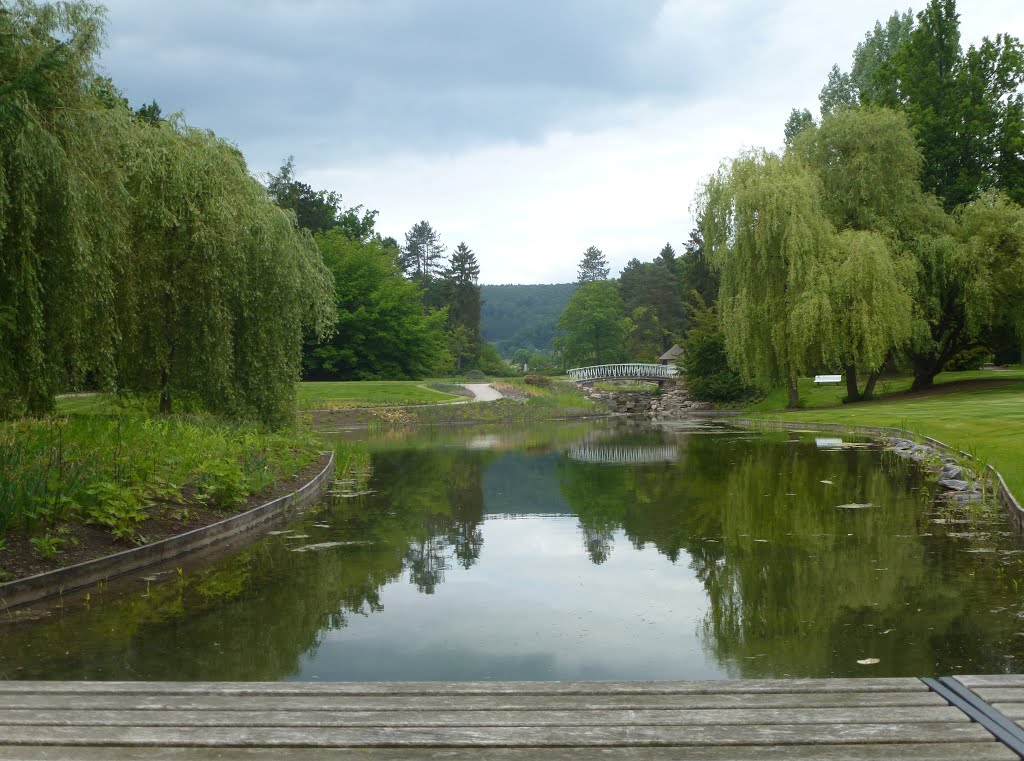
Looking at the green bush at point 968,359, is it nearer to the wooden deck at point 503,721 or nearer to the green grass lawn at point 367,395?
the green grass lawn at point 367,395

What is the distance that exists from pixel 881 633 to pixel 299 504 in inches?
360

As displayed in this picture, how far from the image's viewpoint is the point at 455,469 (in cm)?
1941

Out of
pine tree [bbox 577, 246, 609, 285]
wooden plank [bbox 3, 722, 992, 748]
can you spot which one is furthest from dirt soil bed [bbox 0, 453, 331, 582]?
pine tree [bbox 577, 246, 609, 285]

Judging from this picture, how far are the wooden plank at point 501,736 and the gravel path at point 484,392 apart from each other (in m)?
41.1

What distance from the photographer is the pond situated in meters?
6.09

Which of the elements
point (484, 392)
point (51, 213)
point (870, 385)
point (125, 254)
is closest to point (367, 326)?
point (484, 392)

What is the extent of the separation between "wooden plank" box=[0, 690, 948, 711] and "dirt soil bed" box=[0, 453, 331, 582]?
4.45 metres

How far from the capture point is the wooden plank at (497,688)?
4137 mm

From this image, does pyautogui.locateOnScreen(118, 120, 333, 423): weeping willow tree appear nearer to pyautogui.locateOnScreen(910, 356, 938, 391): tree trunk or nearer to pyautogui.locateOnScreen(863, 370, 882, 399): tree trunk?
pyautogui.locateOnScreen(863, 370, 882, 399): tree trunk

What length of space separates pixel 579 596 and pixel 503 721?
456 centimetres

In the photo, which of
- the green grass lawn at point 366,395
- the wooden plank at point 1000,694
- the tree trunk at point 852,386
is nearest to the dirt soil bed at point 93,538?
the wooden plank at point 1000,694

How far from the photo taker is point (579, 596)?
8219 mm

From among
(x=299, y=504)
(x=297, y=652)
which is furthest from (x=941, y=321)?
(x=297, y=652)

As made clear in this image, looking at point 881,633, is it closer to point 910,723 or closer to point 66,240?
point 910,723
